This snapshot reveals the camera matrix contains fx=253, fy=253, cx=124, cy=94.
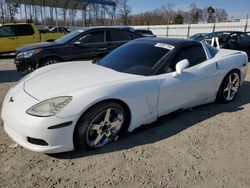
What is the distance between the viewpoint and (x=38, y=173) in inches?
109

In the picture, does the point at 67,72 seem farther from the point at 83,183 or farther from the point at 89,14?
the point at 89,14

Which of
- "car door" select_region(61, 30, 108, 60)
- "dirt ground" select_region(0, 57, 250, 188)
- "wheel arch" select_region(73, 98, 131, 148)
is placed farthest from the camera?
"car door" select_region(61, 30, 108, 60)

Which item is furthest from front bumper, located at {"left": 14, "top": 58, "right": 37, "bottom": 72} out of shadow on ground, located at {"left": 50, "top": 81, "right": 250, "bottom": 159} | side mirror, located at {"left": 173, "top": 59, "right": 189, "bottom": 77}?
side mirror, located at {"left": 173, "top": 59, "right": 189, "bottom": 77}

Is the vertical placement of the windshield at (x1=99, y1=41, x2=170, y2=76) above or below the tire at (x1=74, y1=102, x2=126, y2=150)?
above

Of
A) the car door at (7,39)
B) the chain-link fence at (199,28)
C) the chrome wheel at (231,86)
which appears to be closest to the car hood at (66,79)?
the chrome wheel at (231,86)

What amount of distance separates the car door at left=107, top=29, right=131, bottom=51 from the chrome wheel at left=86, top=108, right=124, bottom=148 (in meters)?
5.08

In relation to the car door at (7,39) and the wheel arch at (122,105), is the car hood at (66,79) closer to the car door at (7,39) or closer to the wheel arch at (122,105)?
the wheel arch at (122,105)

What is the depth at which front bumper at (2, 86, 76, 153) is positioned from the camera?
2.76m

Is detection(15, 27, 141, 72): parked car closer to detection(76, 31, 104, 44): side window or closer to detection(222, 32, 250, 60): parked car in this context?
detection(76, 31, 104, 44): side window

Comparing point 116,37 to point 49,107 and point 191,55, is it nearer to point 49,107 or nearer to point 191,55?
point 191,55

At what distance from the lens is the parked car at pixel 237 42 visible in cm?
1026

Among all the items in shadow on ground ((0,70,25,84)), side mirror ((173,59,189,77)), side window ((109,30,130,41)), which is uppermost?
side window ((109,30,130,41))

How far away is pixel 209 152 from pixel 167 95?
0.95m

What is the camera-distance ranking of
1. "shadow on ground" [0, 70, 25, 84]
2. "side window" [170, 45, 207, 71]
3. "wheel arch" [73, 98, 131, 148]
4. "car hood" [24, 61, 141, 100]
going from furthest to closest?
1. "shadow on ground" [0, 70, 25, 84]
2. "side window" [170, 45, 207, 71]
3. "car hood" [24, 61, 141, 100]
4. "wheel arch" [73, 98, 131, 148]
